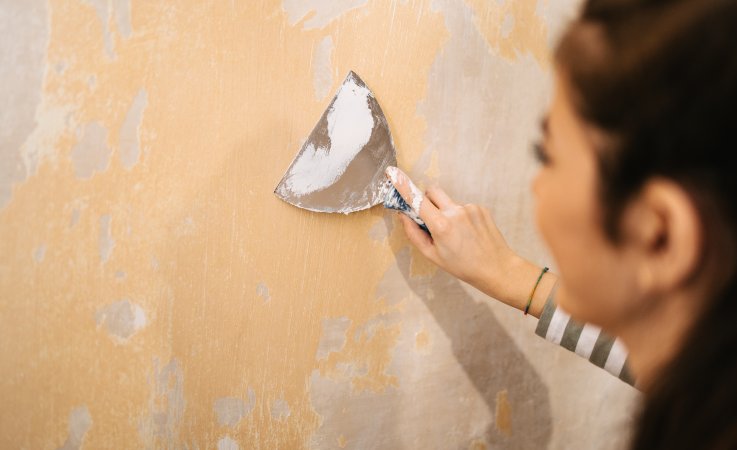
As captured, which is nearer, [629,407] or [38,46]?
[38,46]

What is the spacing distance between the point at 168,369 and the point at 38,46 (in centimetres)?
50

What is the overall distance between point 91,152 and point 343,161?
37cm

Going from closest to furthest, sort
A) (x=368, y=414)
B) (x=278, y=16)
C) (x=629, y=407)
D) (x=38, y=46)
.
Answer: (x=38, y=46)
(x=278, y=16)
(x=368, y=414)
(x=629, y=407)

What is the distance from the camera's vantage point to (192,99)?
793 mm

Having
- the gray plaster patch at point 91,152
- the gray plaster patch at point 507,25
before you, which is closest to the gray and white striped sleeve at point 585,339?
the gray plaster patch at point 507,25

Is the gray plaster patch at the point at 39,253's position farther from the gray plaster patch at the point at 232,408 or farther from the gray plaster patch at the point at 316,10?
the gray plaster patch at the point at 316,10

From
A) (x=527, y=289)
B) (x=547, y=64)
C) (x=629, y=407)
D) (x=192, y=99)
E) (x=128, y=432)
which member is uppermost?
(x=547, y=64)

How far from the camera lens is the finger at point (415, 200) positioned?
2.84 ft

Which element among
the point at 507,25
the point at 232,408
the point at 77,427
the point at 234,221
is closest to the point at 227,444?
the point at 232,408

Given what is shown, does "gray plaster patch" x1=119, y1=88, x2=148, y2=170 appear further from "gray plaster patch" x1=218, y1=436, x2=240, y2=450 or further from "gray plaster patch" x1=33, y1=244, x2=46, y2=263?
"gray plaster patch" x1=218, y1=436, x2=240, y2=450

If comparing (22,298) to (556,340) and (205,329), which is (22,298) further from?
(556,340)

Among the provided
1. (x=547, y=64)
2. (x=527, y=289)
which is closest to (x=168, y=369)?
(x=527, y=289)

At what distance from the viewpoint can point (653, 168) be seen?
1.43 feet

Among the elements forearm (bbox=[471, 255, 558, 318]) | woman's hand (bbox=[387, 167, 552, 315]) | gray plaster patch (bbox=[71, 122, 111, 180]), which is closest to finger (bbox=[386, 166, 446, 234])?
woman's hand (bbox=[387, 167, 552, 315])
